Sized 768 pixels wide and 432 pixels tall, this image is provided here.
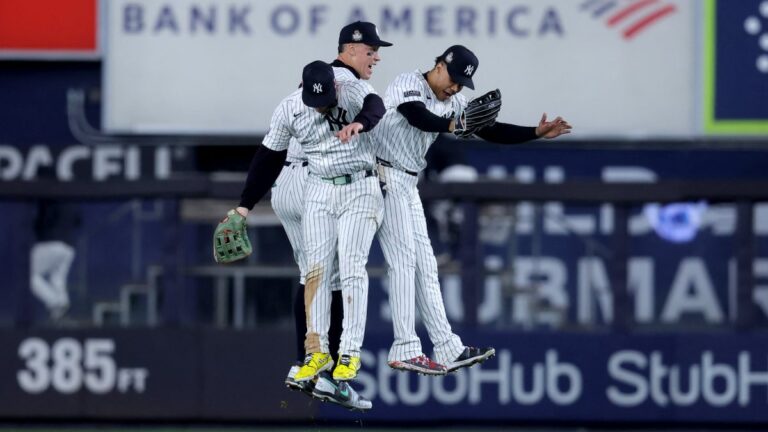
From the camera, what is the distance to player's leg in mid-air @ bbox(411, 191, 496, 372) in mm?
11461

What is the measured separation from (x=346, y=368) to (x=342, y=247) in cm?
67

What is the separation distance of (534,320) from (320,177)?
13.0 ft

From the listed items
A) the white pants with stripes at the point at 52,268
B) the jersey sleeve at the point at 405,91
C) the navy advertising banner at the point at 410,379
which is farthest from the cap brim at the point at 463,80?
the white pants with stripes at the point at 52,268

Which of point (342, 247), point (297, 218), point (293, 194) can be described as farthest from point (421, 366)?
point (293, 194)

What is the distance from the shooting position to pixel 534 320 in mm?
14820

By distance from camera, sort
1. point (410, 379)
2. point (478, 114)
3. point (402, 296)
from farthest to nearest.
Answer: point (410, 379) < point (402, 296) < point (478, 114)

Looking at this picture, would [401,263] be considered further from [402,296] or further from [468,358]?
[468,358]

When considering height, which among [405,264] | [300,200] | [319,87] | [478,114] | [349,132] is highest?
[319,87]

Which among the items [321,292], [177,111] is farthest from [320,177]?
[177,111]

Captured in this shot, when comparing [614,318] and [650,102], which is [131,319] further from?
[650,102]

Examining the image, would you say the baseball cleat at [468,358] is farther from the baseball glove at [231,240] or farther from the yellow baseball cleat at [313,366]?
the baseball glove at [231,240]

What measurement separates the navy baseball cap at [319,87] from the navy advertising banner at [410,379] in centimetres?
424

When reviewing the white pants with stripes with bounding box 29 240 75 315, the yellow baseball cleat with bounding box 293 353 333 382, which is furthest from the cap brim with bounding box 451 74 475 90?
the white pants with stripes with bounding box 29 240 75 315

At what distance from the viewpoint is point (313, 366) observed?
36.6 ft
